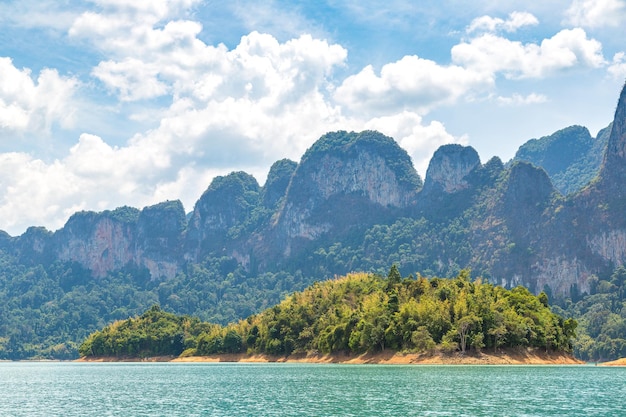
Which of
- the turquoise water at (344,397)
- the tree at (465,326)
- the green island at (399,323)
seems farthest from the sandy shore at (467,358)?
the turquoise water at (344,397)

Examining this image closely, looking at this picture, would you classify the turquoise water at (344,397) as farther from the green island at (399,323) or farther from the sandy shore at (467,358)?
the green island at (399,323)

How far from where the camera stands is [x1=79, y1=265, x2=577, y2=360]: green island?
4572 inches

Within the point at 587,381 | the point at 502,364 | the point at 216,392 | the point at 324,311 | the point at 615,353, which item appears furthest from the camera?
the point at 615,353

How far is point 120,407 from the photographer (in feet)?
183

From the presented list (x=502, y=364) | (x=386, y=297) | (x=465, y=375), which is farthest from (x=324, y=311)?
(x=465, y=375)

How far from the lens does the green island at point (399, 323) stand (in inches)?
4572

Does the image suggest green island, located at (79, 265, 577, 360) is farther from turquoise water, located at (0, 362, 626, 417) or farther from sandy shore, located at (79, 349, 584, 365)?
turquoise water, located at (0, 362, 626, 417)

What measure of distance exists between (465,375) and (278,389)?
24.5 metres

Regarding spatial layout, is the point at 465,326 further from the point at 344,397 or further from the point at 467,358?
the point at 344,397

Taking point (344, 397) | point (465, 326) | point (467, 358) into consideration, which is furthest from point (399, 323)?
point (344, 397)

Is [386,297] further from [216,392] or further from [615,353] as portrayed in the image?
[615,353]

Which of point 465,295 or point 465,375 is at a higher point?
point 465,295

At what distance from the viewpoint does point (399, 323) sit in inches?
4884

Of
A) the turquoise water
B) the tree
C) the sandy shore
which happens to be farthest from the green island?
the turquoise water
